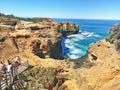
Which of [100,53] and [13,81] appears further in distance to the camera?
[100,53]

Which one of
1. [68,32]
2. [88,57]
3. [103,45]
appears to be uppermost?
[103,45]

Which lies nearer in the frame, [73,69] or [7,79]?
[7,79]

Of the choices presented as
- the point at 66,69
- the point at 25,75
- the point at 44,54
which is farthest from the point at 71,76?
the point at 44,54

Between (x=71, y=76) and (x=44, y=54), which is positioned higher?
(x=71, y=76)

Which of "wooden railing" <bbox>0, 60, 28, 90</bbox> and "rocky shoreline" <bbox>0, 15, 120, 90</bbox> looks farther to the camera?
"wooden railing" <bbox>0, 60, 28, 90</bbox>

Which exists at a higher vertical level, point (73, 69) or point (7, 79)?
point (7, 79)

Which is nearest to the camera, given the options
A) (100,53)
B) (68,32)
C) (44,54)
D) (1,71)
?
(1,71)

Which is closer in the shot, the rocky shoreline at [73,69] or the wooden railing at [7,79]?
the rocky shoreline at [73,69]

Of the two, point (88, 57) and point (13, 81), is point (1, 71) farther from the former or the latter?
point (88, 57)

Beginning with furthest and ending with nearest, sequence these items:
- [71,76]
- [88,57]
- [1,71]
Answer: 1. [88,57]
2. [71,76]
3. [1,71]

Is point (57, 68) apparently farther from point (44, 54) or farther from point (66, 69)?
point (44, 54)
